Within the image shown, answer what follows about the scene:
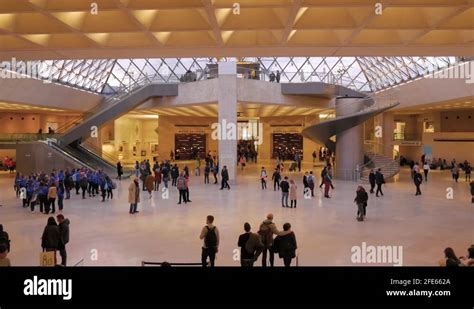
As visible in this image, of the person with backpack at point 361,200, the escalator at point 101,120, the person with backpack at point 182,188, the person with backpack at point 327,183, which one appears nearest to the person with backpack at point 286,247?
the person with backpack at point 361,200

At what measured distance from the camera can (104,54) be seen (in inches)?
510

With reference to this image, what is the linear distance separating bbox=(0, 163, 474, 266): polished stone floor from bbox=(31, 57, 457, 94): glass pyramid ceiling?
Result: 2124cm

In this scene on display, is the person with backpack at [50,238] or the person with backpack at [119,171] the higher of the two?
the person with backpack at [119,171]

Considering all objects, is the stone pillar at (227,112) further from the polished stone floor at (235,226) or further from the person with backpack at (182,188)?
the person with backpack at (182,188)

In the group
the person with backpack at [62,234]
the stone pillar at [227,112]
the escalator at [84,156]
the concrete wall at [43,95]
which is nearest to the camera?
the person with backpack at [62,234]

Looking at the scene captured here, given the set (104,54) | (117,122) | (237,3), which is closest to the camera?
(237,3)

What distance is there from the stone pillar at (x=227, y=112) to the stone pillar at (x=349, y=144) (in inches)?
323

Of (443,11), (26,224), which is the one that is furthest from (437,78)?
(26,224)

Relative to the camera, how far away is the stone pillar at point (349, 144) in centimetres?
2906

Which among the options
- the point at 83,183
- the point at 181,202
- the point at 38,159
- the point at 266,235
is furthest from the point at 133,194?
the point at 38,159

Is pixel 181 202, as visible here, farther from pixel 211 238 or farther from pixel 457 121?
pixel 457 121

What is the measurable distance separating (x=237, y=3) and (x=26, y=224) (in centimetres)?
1035
